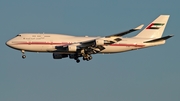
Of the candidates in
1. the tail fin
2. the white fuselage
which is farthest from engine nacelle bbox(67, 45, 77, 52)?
the tail fin

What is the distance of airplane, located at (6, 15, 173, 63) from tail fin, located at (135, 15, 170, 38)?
245 cm

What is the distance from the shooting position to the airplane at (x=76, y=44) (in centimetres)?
8250

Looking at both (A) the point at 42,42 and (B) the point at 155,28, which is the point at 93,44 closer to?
(A) the point at 42,42

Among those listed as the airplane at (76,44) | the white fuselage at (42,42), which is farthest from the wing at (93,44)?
the white fuselage at (42,42)

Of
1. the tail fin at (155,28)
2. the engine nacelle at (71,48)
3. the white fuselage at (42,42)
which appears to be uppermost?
the tail fin at (155,28)

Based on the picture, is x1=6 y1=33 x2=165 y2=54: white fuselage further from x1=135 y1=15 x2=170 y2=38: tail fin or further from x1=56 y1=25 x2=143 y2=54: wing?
x1=135 y1=15 x2=170 y2=38: tail fin

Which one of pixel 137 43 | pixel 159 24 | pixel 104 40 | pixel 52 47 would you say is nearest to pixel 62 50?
pixel 52 47

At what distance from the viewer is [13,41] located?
83.2 metres

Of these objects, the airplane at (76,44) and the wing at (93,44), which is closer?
the wing at (93,44)

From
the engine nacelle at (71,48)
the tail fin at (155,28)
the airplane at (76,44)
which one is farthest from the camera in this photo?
the tail fin at (155,28)

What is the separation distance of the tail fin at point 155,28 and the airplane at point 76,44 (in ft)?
8.02

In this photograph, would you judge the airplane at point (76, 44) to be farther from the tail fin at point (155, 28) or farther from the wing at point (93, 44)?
the tail fin at point (155, 28)

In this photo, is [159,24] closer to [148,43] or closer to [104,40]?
[148,43]

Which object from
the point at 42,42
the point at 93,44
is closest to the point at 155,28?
the point at 93,44
